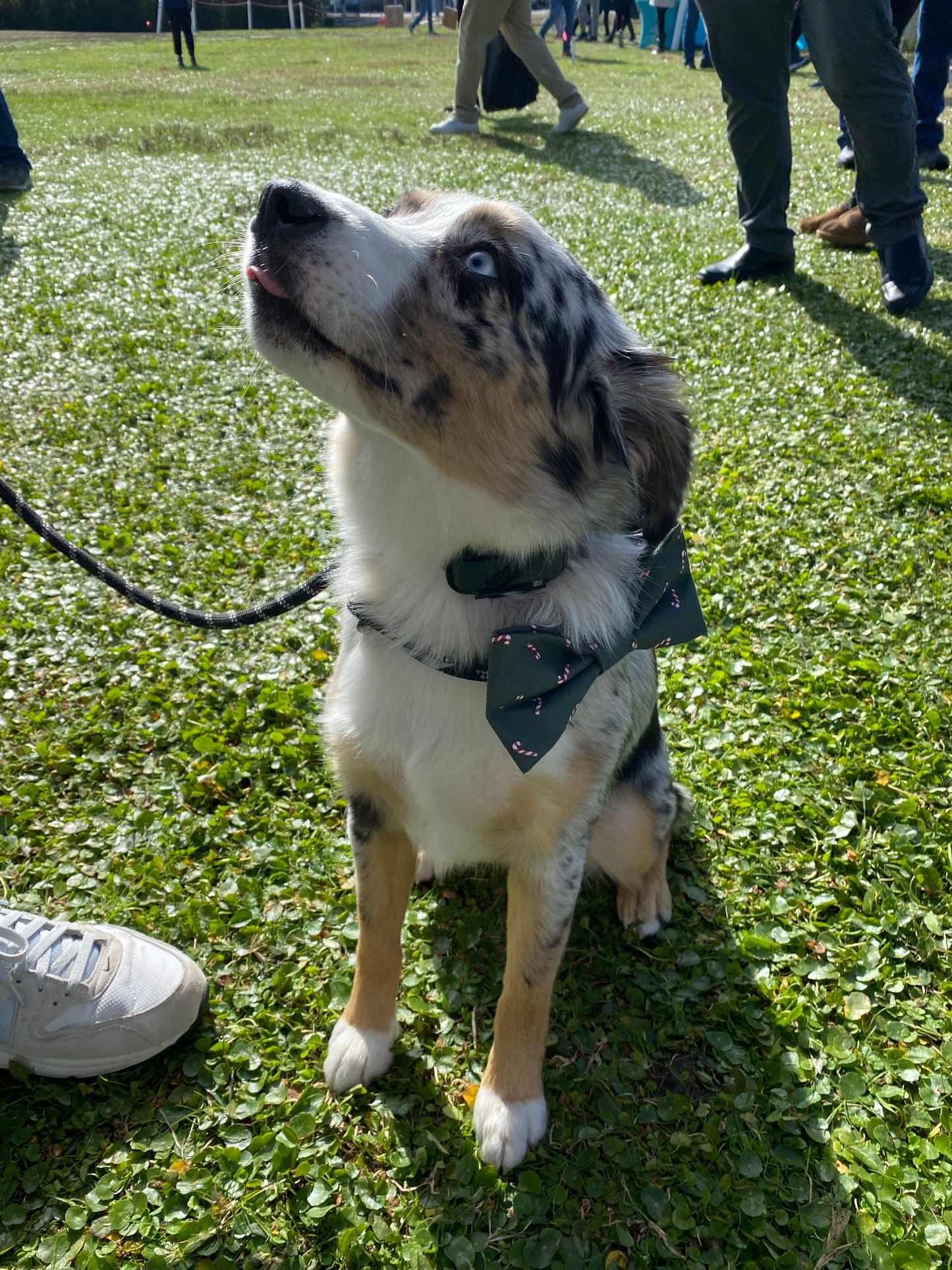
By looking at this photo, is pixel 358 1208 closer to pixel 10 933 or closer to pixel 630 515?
pixel 10 933

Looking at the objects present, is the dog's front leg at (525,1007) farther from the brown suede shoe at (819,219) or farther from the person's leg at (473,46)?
the person's leg at (473,46)

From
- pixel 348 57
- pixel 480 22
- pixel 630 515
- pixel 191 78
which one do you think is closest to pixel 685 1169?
pixel 630 515

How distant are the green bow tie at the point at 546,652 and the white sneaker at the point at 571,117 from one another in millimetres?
13257

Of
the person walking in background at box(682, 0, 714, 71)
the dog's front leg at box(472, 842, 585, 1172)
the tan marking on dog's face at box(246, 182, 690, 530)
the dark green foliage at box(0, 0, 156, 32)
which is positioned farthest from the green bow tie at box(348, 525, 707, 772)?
the person walking in background at box(682, 0, 714, 71)

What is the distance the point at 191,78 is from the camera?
20.5m

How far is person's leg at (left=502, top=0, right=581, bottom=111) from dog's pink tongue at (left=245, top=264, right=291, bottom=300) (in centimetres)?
1193

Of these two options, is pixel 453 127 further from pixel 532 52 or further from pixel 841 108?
pixel 841 108

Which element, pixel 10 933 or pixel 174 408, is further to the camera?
pixel 174 408

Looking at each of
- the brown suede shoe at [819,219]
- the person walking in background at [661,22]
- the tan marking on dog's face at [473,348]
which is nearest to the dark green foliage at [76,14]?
the person walking in background at [661,22]

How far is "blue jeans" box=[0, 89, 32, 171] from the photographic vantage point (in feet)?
31.2

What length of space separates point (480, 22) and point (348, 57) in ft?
58.1

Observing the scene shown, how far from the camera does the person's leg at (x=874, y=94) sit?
5.30m

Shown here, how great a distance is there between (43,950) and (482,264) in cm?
200

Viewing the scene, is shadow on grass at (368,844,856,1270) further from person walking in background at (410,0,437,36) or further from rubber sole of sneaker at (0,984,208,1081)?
person walking in background at (410,0,437,36)
